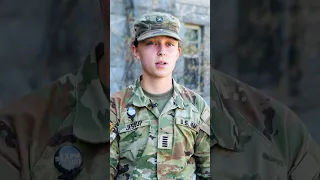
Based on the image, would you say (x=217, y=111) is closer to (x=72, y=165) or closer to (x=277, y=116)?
(x=277, y=116)

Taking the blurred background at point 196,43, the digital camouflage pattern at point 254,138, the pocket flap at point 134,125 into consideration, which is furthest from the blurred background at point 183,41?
the pocket flap at point 134,125

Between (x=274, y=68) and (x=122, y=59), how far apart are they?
3.24 ft

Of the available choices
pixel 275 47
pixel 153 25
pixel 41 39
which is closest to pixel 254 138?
pixel 275 47

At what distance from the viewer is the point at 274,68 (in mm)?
3742

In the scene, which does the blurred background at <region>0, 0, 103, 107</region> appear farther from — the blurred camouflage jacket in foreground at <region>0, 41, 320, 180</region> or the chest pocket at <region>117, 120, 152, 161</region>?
the chest pocket at <region>117, 120, 152, 161</region>

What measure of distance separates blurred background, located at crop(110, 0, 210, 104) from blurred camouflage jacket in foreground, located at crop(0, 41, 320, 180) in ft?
0.39

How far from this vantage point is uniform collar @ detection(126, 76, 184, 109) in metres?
3.66

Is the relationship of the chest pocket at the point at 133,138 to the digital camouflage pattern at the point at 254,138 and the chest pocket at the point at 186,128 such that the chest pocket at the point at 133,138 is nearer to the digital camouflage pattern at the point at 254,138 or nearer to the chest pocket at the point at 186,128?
the chest pocket at the point at 186,128

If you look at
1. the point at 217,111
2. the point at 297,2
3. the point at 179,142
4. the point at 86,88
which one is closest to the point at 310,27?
the point at 297,2

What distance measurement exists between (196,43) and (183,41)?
0.08 metres

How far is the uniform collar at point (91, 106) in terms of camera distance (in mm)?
3506

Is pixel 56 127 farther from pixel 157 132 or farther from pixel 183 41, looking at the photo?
pixel 183 41

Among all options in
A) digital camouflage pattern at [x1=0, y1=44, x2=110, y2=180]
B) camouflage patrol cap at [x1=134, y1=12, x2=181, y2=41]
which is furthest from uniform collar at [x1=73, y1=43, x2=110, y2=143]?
camouflage patrol cap at [x1=134, y1=12, x2=181, y2=41]

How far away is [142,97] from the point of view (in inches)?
144
